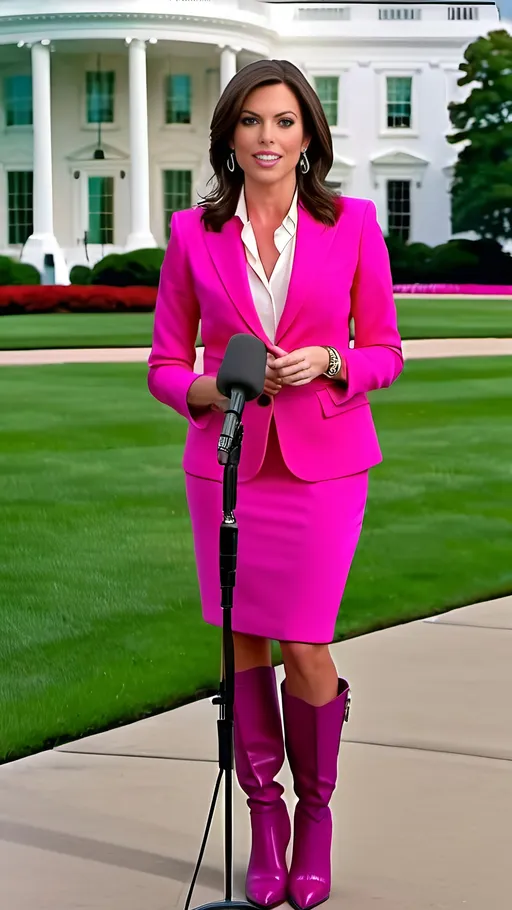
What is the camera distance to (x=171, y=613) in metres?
6.68

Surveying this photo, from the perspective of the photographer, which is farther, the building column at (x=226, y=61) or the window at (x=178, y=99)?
the window at (x=178, y=99)

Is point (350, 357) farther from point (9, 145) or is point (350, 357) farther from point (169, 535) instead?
point (9, 145)

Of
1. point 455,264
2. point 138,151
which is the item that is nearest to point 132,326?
point 455,264

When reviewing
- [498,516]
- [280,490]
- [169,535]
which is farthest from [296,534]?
[498,516]

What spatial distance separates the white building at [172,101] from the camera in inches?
1989

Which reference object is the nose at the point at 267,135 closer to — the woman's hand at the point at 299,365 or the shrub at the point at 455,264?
the woman's hand at the point at 299,365

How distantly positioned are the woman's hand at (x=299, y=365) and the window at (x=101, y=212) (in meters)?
48.3

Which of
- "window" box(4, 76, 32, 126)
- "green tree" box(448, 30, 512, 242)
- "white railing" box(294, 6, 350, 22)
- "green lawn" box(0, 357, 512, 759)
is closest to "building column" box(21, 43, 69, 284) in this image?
"window" box(4, 76, 32, 126)

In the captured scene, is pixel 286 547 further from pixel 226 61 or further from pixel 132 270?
pixel 226 61

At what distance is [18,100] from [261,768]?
52513 millimetres

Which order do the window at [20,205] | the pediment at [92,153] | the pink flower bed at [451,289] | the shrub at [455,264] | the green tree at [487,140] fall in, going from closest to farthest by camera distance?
the pink flower bed at [451,289]
the shrub at [455,264]
the green tree at [487,140]
the pediment at [92,153]
the window at [20,205]

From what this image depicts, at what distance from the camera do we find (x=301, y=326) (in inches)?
134

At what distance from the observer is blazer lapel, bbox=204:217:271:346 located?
339cm

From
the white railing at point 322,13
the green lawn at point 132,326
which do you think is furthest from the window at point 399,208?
the green lawn at point 132,326
